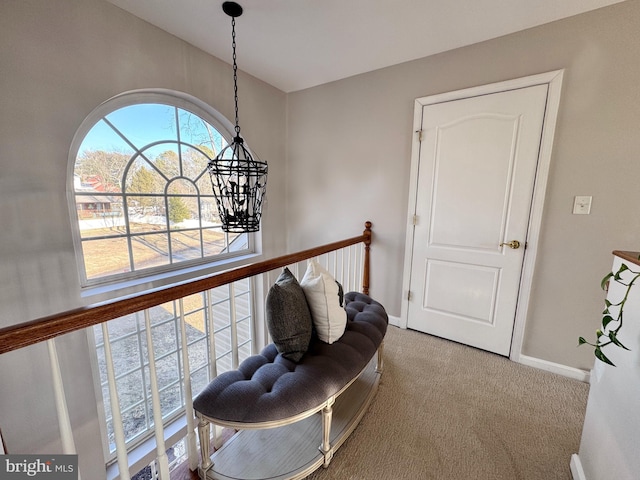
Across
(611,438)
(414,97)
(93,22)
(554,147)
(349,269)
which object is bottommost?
(611,438)

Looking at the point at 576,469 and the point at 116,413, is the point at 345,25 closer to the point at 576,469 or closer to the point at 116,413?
the point at 116,413

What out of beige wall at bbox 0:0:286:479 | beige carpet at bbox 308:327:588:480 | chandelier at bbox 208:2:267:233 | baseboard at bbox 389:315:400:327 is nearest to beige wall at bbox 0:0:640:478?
beige wall at bbox 0:0:286:479

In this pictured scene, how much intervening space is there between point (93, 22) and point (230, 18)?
2.72ft

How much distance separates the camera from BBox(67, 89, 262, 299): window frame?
5.67 feet

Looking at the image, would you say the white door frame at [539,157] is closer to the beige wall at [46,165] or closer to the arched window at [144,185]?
the arched window at [144,185]

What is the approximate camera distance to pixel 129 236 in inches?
80.5

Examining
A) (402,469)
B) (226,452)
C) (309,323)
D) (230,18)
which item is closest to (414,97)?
(230,18)

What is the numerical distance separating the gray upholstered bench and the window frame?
124 cm

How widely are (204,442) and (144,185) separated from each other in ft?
6.05

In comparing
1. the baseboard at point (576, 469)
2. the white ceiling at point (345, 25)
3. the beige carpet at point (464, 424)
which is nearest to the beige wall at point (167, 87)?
the white ceiling at point (345, 25)

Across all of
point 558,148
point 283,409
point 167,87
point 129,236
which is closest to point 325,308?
point 283,409

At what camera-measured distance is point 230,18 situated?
1834 millimetres

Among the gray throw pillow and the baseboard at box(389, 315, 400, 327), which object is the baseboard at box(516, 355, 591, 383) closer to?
the baseboard at box(389, 315, 400, 327)

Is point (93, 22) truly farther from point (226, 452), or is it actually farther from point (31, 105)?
point (226, 452)
